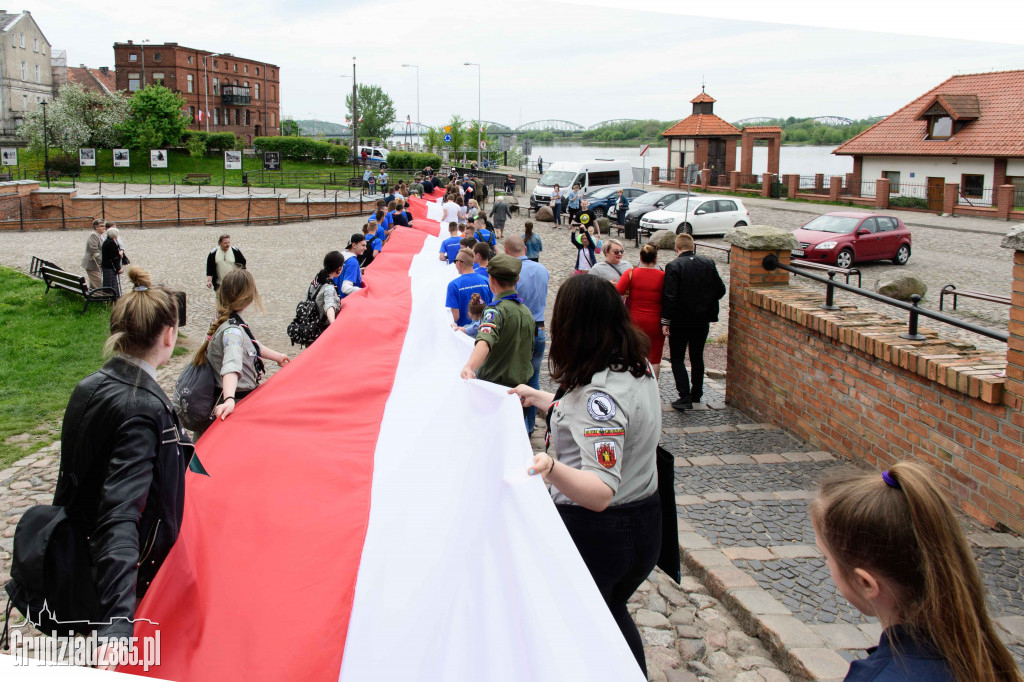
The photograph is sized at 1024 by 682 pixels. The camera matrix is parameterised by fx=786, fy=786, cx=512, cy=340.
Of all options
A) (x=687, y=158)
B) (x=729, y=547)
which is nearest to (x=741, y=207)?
(x=729, y=547)

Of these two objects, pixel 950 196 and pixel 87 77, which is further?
pixel 87 77

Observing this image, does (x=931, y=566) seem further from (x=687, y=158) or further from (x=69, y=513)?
(x=687, y=158)

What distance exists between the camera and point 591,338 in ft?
10.5

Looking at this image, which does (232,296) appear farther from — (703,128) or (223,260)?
(703,128)

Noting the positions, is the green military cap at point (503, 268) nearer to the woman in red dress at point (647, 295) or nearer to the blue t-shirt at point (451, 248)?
the woman in red dress at point (647, 295)

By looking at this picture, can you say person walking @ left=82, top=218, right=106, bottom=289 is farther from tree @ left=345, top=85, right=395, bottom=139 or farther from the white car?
tree @ left=345, top=85, right=395, bottom=139

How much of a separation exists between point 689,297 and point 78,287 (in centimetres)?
1151

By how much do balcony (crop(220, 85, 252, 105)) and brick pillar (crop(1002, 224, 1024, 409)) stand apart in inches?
4044

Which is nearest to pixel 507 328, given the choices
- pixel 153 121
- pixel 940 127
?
pixel 940 127

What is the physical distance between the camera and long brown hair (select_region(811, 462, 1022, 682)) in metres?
1.72

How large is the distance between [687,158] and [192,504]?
57443 millimetres

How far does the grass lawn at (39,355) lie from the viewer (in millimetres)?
8469

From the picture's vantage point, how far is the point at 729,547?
17.8 ft

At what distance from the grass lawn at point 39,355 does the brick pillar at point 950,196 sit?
37376 mm
